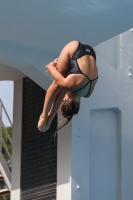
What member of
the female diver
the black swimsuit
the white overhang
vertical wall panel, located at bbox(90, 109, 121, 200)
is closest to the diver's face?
the female diver

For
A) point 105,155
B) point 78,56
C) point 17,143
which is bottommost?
point 105,155

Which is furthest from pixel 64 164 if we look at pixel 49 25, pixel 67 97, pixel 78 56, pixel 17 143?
pixel 78 56

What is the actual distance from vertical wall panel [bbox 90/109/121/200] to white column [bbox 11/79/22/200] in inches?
56.6

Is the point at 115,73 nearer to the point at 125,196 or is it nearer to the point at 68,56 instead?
the point at 125,196

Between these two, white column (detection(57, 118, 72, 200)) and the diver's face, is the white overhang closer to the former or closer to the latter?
white column (detection(57, 118, 72, 200))

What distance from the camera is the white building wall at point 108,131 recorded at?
28.4ft

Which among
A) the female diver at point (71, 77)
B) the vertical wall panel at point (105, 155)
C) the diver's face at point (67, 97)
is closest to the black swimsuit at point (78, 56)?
the female diver at point (71, 77)

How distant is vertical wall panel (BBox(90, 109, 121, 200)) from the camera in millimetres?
8898

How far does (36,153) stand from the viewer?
30.5 ft

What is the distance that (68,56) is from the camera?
529 centimetres

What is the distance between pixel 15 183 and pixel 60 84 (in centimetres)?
485

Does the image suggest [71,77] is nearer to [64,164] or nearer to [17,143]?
[64,164]

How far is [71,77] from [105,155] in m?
4.11

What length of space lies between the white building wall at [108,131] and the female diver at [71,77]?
3212 millimetres
